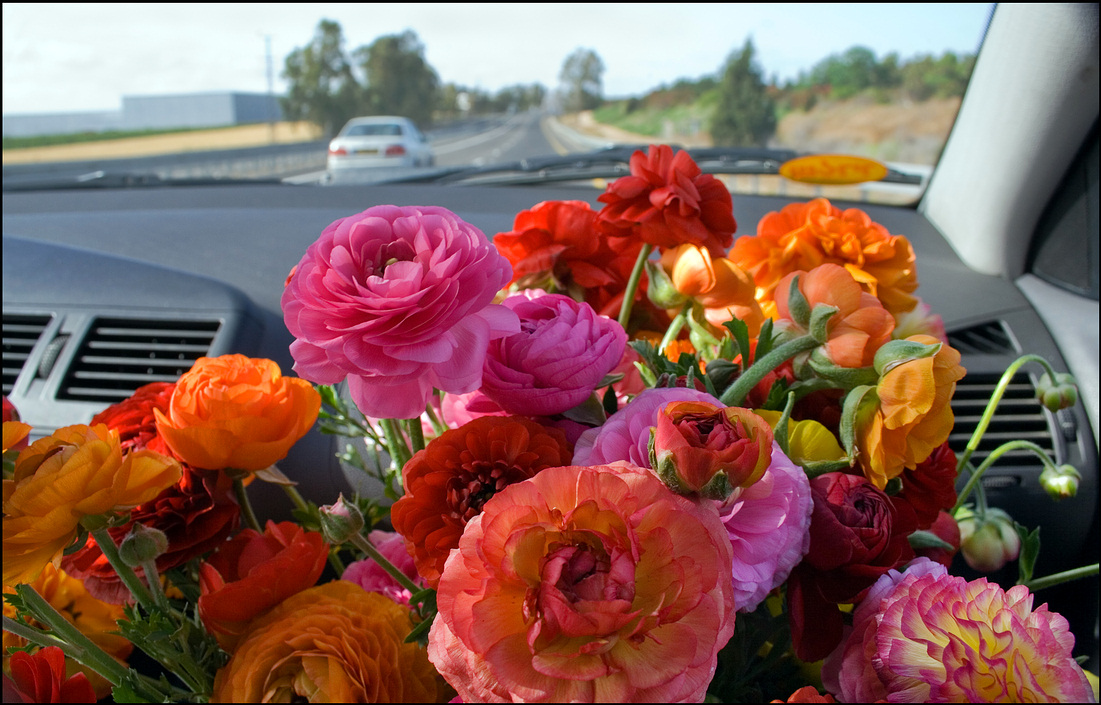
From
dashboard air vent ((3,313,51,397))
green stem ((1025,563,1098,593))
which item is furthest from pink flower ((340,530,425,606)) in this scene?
dashboard air vent ((3,313,51,397))

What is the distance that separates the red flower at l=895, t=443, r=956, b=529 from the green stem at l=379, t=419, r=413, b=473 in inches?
18.1

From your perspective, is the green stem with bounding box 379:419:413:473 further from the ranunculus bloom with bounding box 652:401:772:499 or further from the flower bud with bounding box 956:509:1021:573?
the flower bud with bounding box 956:509:1021:573

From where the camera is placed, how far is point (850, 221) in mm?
948

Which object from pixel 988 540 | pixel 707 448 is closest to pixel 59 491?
pixel 707 448

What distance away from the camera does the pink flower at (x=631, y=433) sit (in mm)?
522

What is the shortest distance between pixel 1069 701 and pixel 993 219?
6.21 feet

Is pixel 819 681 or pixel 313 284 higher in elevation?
pixel 313 284

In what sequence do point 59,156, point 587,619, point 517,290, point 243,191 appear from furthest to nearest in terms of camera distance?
point 59,156 < point 243,191 < point 517,290 < point 587,619

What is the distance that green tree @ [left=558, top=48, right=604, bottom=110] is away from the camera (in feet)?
7.92

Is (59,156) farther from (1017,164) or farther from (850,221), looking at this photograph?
(1017,164)

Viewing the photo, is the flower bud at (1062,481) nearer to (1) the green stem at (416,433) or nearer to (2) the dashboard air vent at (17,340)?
(1) the green stem at (416,433)

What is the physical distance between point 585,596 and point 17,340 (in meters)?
1.87

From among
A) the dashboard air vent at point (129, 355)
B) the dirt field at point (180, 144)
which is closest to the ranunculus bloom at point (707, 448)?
the dashboard air vent at point (129, 355)

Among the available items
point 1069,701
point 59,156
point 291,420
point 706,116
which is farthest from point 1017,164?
point 59,156
